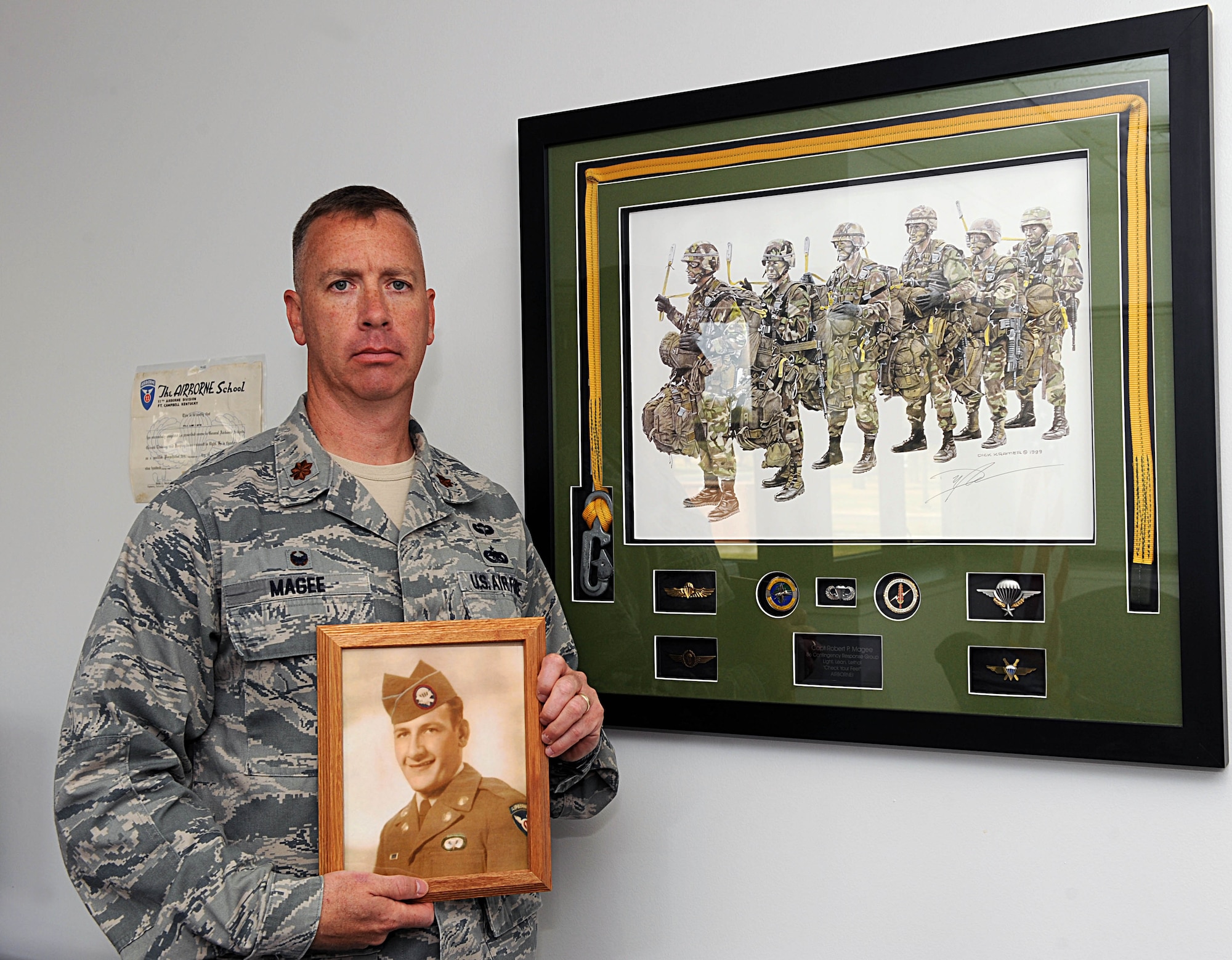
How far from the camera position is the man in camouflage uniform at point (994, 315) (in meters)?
1.16

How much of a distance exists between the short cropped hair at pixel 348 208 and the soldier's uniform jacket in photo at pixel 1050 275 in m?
0.72

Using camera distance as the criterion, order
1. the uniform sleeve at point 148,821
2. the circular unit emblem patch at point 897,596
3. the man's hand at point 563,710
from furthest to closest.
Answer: the circular unit emblem patch at point 897,596, the man's hand at point 563,710, the uniform sleeve at point 148,821

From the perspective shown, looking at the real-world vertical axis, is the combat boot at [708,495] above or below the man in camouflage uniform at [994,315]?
below

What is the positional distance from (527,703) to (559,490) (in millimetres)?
377

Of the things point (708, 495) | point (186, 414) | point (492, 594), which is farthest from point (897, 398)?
point (186, 414)

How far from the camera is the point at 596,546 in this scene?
1363mm

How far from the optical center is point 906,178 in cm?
122

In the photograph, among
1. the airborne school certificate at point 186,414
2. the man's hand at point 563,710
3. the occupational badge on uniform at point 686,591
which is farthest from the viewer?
the airborne school certificate at point 186,414

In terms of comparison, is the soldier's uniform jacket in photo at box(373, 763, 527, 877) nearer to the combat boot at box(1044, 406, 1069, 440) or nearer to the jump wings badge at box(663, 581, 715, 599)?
the jump wings badge at box(663, 581, 715, 599)

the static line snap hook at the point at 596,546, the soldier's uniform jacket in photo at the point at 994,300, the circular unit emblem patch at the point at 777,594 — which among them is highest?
the soldier's uniform jacket in photo at the point at 994,300

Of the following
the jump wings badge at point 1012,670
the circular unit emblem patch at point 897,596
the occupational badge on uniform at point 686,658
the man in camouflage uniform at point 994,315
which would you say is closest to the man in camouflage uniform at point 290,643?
the occupational badge on uniform at point 686,658

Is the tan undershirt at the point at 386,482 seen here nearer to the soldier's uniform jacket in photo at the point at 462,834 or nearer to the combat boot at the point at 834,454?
the soldier's uniform jacket in photo at the point at 462,834

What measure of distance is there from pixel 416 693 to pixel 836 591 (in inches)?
20.4
